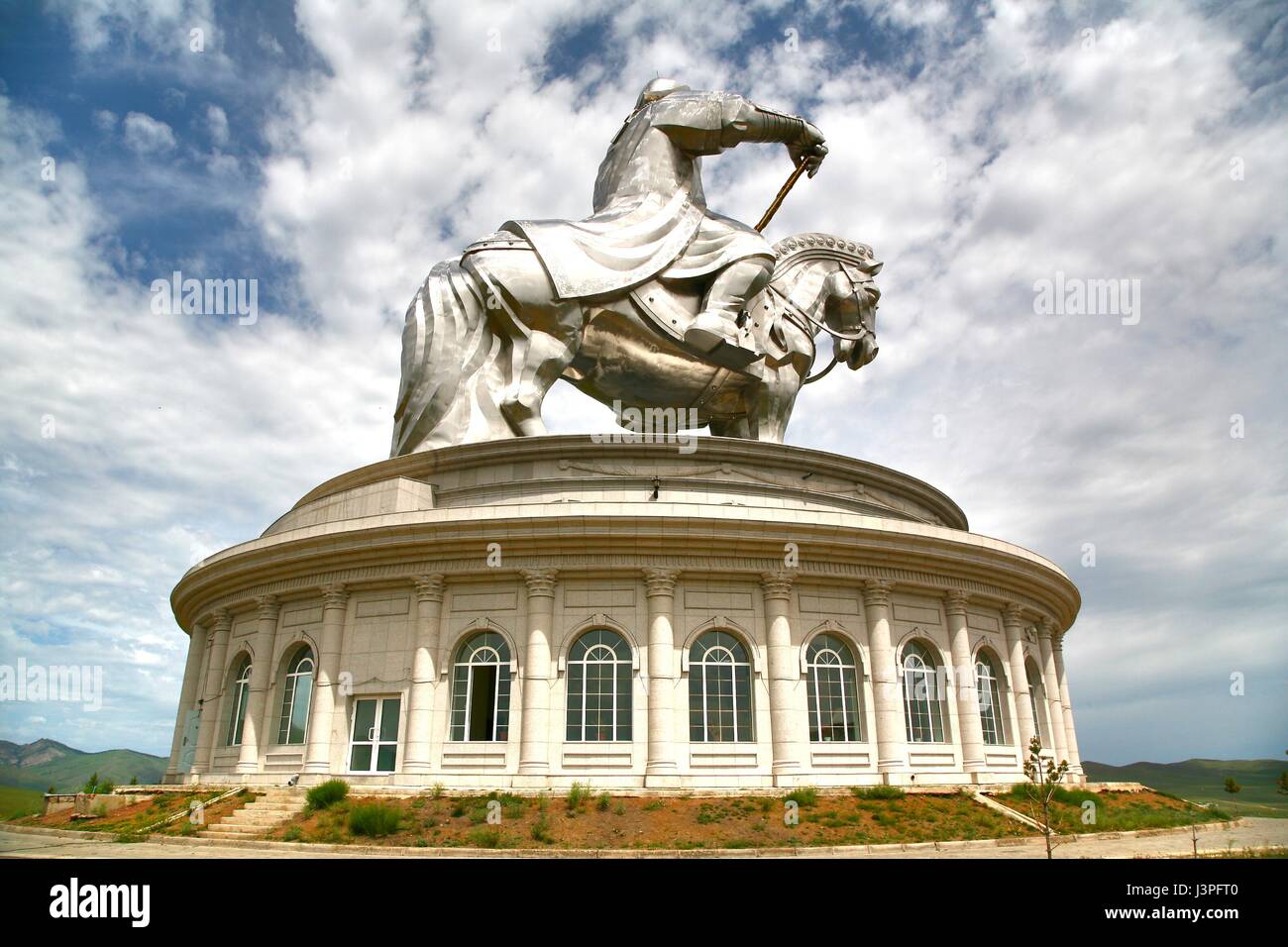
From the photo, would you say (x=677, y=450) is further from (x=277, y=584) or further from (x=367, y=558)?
(x=277, y=584)

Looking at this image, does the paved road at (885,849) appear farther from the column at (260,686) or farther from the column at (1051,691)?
the column at (1051,691)

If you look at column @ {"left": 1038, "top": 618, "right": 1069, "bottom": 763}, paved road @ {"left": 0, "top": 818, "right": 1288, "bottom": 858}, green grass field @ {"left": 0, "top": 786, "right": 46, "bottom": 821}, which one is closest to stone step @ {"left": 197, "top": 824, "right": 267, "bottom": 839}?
paved road @ {"left": 0, "top": 818, "right": 1288, "bottom": 858}

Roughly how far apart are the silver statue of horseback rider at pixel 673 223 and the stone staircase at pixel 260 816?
14.4 meters

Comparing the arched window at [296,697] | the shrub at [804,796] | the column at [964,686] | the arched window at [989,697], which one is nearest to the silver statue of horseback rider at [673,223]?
the column at [964,686]

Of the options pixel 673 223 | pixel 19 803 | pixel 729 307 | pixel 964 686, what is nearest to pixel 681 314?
pixel 729 307

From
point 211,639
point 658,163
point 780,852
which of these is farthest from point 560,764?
point 658,163

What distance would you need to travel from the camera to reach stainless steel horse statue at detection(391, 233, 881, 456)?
24391 millimetres

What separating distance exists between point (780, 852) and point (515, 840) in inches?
173

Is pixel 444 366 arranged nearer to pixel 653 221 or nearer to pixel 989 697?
pixel 653 221

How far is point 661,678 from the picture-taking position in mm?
18484

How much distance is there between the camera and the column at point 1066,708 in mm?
25391

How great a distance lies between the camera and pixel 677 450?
→ 22359 millimetres

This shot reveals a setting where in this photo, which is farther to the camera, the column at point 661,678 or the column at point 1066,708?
the column at point 1066,708
